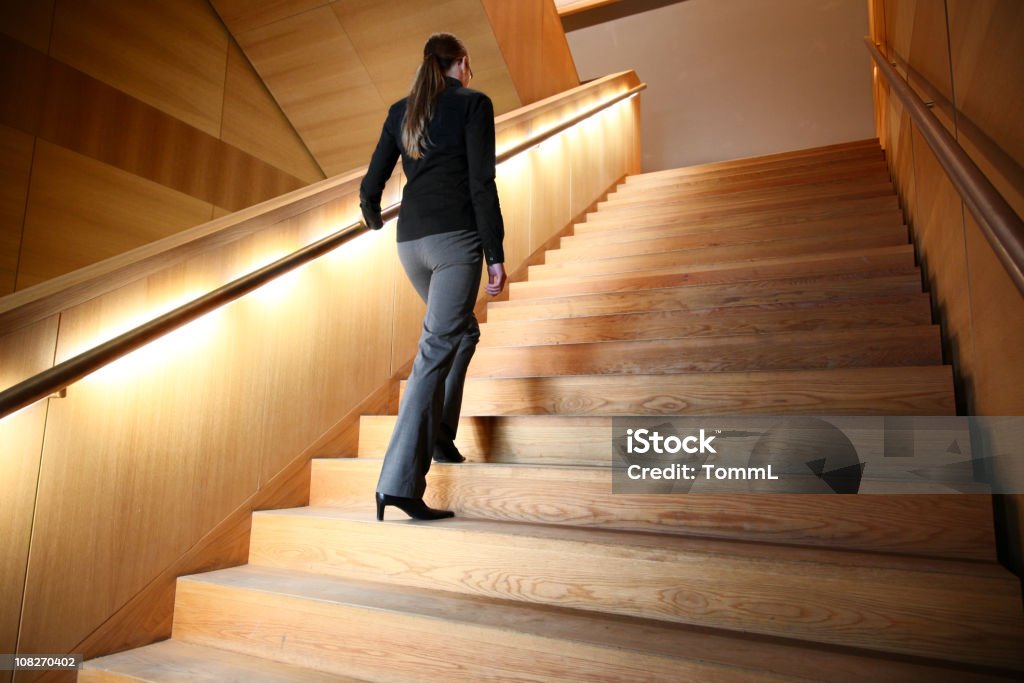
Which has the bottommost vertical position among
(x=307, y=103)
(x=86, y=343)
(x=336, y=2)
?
(x=86, y=343)

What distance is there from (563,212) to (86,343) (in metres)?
3.10

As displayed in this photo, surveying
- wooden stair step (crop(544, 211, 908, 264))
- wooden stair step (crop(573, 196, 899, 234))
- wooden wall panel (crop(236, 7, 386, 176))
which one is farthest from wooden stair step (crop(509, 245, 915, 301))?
wooden wall panel (crop(236, 7, 386, 176))

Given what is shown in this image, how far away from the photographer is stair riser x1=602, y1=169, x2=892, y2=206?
3.41m

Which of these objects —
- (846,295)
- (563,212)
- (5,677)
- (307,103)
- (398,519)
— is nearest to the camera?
(5,677)

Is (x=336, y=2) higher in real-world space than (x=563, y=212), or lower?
higher

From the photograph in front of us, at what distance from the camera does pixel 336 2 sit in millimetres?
4020

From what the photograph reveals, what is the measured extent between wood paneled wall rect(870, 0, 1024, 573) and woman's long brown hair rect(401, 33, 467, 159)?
4.13 ft

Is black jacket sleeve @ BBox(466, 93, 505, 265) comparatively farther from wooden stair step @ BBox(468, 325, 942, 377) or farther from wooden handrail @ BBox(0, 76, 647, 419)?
wooden stair step @ BBox(468, 325, 942, 377)

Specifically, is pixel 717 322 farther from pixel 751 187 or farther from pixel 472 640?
pixel 751 187

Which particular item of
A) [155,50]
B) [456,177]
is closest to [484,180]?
[456,177]

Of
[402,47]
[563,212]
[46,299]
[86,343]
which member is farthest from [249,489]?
[402,47]

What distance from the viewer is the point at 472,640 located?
121cm

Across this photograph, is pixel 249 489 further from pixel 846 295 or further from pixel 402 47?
pixel 402 47

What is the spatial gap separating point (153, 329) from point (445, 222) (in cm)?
75
